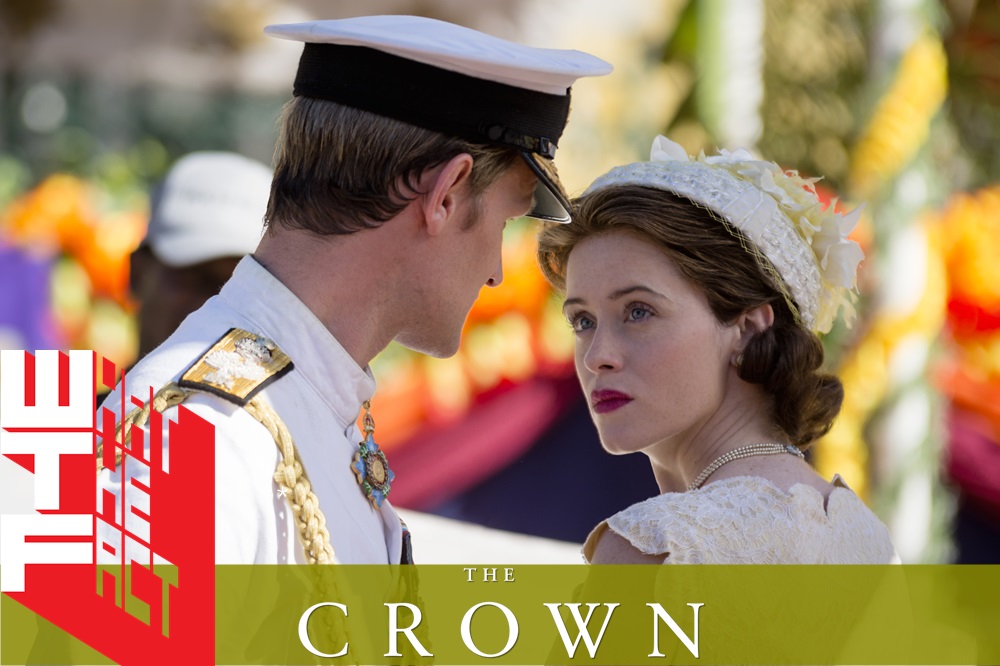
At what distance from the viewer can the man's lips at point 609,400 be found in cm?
213

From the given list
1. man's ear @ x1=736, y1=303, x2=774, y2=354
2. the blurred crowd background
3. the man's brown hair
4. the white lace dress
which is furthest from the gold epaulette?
the blurred crowd background

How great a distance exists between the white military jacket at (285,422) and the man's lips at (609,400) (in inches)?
16.7

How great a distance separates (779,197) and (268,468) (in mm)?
1085

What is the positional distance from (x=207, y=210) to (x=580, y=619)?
196 cm

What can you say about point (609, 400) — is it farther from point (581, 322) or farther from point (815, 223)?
point (815, 223)

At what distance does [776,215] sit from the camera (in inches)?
87.1

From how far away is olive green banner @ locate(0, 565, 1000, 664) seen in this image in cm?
166

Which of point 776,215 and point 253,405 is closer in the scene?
point 253,405

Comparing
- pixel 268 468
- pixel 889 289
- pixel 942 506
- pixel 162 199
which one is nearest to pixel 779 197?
pixel 268 468

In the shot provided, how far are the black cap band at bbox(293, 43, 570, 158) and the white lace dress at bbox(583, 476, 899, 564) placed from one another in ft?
1.96

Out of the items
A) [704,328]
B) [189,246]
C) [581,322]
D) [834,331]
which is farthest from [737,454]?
[834,331]

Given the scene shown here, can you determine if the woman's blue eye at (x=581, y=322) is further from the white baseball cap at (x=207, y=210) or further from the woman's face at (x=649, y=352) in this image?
the white baseball cap at (x=207, y=210)

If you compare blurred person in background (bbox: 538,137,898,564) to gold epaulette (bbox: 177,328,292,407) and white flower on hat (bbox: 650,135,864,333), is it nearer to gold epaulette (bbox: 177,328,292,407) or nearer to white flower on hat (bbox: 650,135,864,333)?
white flower on hat (bbox: 650,135,864,333)

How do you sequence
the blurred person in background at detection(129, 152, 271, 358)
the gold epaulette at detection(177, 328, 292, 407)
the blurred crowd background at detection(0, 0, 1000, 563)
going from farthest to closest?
the blurred crowd background at detection(0, 0, 1000, 563)
the blurred person in background at detection(129, 152, 271, 358)
the gold epaulette at detection(177, 328, 292, 407)
